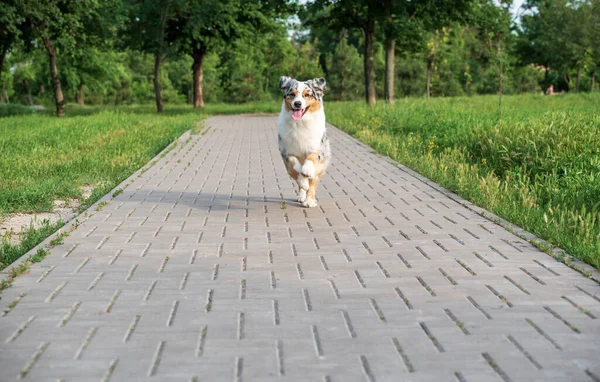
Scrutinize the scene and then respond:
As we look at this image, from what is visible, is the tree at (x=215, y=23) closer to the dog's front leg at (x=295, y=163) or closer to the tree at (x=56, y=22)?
the tree at (x=56, y=22)

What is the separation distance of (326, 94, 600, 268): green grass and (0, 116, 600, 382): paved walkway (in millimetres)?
480

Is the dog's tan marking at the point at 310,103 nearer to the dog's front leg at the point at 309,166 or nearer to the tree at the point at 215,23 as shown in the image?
the dog's front leg at the point at 309,166

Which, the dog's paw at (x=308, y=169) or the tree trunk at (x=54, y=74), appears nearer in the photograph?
the dog's paw at (x=308, y=169)

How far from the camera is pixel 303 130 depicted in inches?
339

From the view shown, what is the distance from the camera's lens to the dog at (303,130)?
27.7 ft

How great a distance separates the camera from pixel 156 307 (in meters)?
4.92

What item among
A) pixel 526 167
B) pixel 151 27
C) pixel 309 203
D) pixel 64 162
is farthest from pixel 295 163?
pixel 151 27

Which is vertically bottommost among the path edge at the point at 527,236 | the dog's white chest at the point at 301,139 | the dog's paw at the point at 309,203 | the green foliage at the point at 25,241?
the path edge at the point at 527,236

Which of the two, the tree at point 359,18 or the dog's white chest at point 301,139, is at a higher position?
the tree at point 359,18

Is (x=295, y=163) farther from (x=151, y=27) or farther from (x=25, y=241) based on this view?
(x=151, y=27)

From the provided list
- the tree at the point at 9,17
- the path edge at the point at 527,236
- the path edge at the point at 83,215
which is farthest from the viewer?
the tree at the point at 9,17

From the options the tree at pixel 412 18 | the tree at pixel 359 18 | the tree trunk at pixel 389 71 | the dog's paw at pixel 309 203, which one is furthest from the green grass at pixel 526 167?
the tree at pixel 359 18

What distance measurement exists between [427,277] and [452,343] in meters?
1.49

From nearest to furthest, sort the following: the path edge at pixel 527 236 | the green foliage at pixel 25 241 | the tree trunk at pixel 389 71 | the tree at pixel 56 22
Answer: the path edge at pixel 527 236, the green foliage at pixel 25 241, the tree at pixel 56 22, the tree trunk at pixel 389 71
